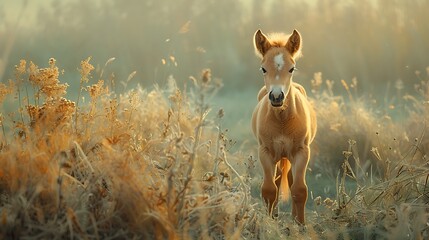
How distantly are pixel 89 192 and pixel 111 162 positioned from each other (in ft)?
0.79

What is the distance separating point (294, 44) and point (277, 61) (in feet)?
→ 1.87

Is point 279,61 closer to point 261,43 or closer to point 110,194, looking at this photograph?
point 261,43

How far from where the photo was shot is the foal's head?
5.99 metres

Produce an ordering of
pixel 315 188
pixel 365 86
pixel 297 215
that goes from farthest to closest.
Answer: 1. pixel 365 86
2. pixel 315 188
3. pixel 297 215

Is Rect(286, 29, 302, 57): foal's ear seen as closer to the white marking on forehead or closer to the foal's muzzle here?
the white marking on forehead

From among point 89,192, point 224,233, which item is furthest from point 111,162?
point 224,233

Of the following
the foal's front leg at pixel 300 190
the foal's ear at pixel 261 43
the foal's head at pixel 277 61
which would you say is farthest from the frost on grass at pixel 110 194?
the foal's ear at pixel 261 43

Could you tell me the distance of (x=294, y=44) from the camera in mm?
6805

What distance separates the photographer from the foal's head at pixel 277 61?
599 cm

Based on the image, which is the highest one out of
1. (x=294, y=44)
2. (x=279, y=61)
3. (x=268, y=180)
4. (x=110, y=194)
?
(x=294, y=44)

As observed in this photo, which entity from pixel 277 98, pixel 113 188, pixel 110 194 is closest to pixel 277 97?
pixel 277 98

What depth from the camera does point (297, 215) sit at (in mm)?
6562

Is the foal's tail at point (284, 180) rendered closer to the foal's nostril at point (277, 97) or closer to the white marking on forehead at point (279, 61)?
the white marking on forehead at point (279, 61)

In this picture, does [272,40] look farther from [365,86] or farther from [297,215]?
[365,86]
